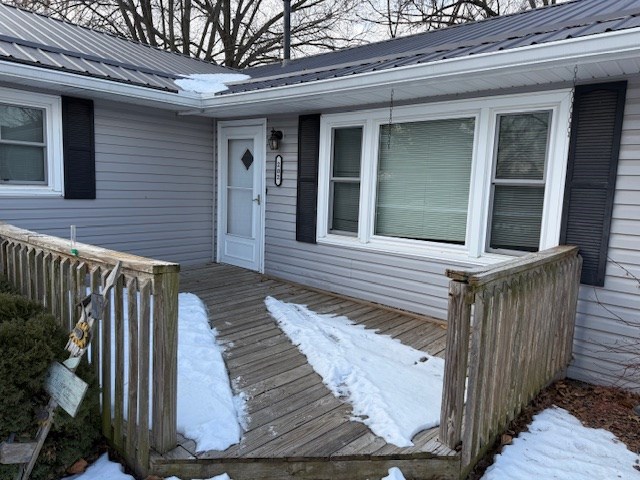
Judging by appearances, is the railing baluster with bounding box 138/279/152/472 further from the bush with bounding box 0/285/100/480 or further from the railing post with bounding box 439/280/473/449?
the railing post with bounding box 439/280/473/449

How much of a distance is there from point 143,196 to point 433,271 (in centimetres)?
368

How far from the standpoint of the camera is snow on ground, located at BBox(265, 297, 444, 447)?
2.56 m

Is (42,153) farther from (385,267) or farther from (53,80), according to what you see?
(385,267)

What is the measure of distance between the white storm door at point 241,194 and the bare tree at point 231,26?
8.11m

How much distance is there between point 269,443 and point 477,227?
107 inches

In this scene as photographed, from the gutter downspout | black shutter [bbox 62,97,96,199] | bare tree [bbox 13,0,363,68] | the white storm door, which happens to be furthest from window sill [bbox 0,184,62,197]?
bare tree [bbox 13,0,363,68]

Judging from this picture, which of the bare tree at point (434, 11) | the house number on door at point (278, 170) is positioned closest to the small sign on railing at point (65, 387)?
the house number on door at point (278, 170)

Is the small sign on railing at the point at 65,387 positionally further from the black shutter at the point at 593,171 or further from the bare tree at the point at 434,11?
the bare tree at the point at 434,11

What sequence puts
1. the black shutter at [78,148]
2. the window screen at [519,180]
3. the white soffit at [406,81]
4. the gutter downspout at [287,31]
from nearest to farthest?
the white soffit at [406,81]
the window screen at [519,180]
the black shutter at [78,148]
the gutter downspout at [287,31]

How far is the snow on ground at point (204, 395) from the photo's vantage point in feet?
7.65

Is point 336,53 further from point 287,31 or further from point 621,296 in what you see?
point 621,296

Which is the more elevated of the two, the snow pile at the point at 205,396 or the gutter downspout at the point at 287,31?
the gutter downspout at the point at 287,31

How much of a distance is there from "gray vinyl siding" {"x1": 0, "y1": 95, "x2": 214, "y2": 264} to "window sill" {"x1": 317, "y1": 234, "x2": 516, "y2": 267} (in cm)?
207

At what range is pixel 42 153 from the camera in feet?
16.0
